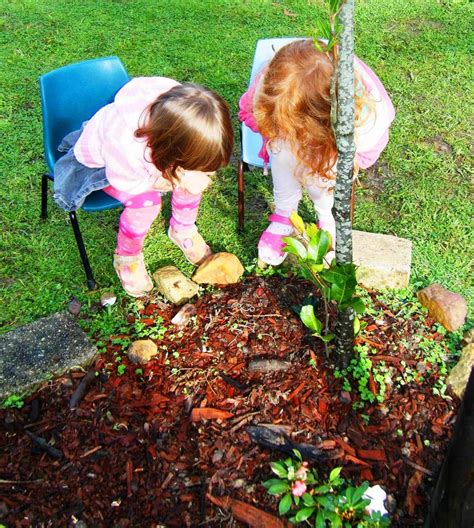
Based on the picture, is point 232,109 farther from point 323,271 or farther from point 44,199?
point 323,271

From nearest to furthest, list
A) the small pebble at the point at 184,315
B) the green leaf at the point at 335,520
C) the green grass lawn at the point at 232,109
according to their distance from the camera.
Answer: the green leaf at the point at 335,520
the small pebble at the point at 184,315
the green grass lawn at the point at 232,109

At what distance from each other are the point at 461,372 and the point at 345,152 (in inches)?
46.0

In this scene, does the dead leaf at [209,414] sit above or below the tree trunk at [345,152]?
below

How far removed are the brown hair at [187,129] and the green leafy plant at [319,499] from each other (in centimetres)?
131

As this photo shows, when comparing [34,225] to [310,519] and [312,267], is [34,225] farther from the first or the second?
[310,519]

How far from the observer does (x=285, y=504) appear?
2086mm

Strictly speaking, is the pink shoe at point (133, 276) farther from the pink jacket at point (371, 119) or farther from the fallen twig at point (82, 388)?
the pink jacket at point (371, 119)

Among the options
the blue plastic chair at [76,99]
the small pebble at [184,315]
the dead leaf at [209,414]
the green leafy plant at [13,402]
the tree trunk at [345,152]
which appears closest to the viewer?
the tree trunk at [345,152]

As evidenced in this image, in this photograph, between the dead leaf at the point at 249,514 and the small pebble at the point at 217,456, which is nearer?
the dead leaf at the point at 249,514

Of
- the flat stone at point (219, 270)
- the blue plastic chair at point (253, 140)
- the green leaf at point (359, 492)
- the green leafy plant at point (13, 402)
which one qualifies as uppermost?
the blue plastic chair at point (253, 140)

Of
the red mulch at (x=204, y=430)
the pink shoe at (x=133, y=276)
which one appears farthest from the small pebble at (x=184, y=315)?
the pink shoe at (x=133, y=276)

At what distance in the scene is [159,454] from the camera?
234 centimetres

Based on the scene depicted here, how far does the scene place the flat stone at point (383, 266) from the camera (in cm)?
303

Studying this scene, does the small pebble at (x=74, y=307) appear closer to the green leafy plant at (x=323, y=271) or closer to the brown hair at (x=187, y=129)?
the brown hair at (x=187, y=129)
